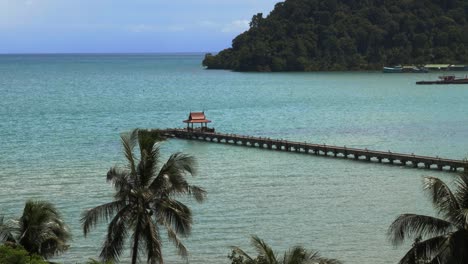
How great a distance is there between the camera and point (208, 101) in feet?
409

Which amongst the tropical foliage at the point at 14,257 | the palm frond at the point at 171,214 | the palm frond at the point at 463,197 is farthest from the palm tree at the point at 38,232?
the palm frond at the point at 463,197

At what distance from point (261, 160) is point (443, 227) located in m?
40.8

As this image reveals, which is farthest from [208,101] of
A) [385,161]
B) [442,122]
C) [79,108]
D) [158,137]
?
[158,137]

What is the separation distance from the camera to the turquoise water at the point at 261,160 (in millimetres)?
37875

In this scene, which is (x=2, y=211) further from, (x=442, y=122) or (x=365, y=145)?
(x=442, y=122)

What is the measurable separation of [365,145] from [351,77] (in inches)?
4670

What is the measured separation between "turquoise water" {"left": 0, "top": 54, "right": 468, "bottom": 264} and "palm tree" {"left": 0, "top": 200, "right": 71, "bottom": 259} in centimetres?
1183

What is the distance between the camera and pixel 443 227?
19250mm

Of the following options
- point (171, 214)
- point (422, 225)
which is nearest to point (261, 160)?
point (171, 214)

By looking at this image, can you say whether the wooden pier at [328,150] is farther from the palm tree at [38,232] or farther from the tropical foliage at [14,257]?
the tropical foliage at [14,257]

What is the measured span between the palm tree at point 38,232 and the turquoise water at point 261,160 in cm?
1183

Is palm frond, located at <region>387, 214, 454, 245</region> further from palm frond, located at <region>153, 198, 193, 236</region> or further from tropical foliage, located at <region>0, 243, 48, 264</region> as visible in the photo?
tropical foliage, located at <region>0, 243, 48, 264</region>

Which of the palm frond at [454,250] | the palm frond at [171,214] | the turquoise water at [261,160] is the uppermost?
the palm frond at [454,250]

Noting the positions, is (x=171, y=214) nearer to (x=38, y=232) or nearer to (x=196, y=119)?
(x=38, y=232)
